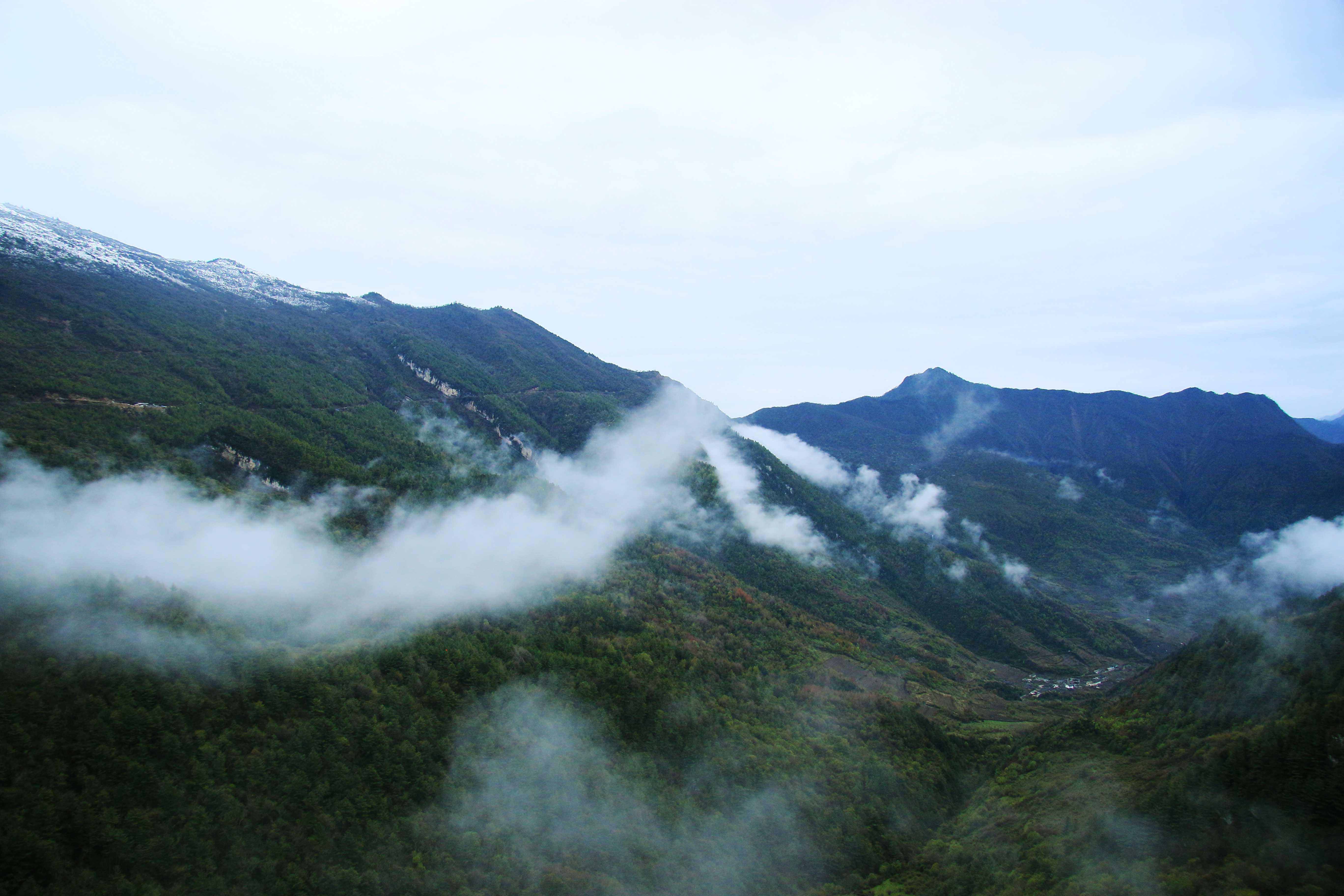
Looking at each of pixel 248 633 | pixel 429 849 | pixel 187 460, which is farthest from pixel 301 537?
pixel 429 849

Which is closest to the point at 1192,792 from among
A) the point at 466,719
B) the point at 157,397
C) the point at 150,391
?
the point at 466,719

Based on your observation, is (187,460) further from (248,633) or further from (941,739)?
(941,739)

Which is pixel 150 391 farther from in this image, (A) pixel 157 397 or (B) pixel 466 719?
(B) pixel 466 719

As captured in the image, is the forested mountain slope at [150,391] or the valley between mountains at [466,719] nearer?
the valley between mountains at [466,719]

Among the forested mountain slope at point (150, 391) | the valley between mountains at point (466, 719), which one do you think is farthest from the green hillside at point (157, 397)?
the valley between mountains at point (466, 719)

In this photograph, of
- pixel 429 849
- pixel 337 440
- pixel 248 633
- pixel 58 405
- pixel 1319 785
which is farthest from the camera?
pixel 337 440

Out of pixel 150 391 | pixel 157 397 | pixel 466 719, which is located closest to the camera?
pixel 466 719

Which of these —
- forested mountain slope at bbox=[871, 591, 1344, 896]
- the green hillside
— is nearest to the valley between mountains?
forested mountain slope at bbox=[871, 591, 1344, 896]

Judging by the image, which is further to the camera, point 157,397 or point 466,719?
point 157,397

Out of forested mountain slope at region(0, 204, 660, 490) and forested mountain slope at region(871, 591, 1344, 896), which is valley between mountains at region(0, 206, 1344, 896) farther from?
forested mountain slope at region(0, 204, 660, 490)

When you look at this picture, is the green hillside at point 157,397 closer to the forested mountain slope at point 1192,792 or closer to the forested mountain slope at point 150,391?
the forested mountain slope at point 150,391

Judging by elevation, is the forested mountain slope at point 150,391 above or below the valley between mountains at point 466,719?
above

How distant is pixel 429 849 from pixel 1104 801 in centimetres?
8969

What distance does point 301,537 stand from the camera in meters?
123
